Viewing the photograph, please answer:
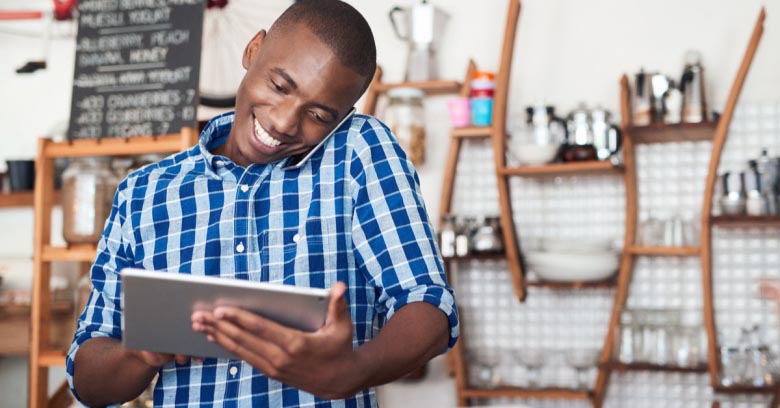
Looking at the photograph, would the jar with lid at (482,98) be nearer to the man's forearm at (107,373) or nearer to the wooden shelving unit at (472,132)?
the wooden shelving unit at (472,132)

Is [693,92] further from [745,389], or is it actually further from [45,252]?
[45,252]

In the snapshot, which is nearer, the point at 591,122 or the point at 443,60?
the point at 591,122

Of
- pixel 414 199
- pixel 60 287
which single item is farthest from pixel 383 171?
pixel 60 287

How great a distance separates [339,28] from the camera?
118cm

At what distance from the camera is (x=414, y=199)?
3.66ft

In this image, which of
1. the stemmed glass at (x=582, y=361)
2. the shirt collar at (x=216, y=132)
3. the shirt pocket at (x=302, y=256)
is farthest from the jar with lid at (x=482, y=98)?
the shirt pocket at (x=302, y=256)

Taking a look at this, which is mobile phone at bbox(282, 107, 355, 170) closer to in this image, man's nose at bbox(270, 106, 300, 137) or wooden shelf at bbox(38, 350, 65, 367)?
man's nose at bbox(270, 106, 300, 137)

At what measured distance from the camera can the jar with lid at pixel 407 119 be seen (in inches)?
142

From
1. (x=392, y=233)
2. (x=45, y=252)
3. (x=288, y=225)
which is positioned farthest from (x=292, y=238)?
(x=45, y=252)

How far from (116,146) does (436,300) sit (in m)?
2.19

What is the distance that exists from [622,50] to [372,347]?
2941 mm

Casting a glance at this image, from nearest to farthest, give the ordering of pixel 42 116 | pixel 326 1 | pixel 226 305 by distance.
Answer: pixel 226 305
pixel 326 1
pixel 42 116

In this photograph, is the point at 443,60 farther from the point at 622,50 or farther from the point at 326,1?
the point at 326,1

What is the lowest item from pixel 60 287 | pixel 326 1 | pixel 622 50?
pixel 60 287
